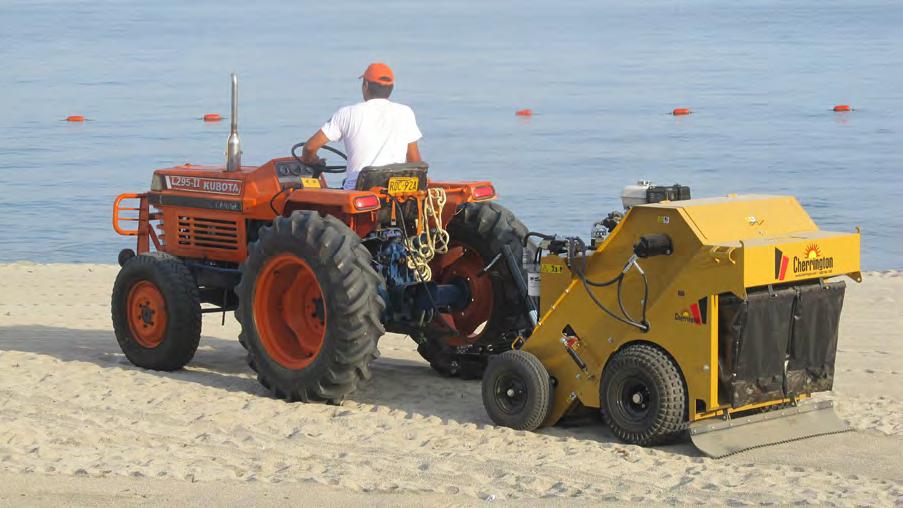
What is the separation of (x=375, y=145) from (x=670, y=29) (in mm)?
61001

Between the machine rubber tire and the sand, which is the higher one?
the machine rubber tire

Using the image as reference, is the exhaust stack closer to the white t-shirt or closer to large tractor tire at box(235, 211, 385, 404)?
the white t-shirt

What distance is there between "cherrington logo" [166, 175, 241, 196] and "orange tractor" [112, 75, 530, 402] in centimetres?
1

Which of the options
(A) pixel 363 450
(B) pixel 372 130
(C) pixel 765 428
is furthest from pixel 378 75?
(C) pixel 765 428

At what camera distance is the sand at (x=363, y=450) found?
6512 millimetres

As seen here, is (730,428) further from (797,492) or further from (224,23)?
(224,23)

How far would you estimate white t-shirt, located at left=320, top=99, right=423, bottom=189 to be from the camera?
870cm

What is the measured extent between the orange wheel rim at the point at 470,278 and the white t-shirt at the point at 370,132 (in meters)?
0.74

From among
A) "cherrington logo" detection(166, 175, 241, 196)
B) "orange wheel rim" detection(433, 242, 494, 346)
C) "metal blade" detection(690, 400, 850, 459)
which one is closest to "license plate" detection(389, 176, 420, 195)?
"orange wheel rim" detection(433, 242, 494, 346)

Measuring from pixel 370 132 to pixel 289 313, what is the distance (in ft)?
3.77

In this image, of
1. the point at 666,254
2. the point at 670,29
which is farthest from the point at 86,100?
the point at 670,29

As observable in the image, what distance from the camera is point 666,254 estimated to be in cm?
714

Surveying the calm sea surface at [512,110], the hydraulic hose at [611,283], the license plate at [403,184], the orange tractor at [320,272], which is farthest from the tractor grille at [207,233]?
the calm sea surface at [512,110]

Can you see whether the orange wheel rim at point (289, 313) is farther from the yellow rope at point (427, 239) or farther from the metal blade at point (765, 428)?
the metal blade at point (765, 428)
